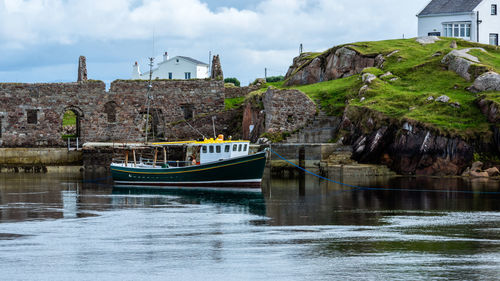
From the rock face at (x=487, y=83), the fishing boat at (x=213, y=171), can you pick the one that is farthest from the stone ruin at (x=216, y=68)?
the rock face at (x=487, y=83)

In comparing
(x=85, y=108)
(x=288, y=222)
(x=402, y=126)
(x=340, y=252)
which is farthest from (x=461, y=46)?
(x=340, y=252)

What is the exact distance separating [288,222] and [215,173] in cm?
1485

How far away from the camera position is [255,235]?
705 inches

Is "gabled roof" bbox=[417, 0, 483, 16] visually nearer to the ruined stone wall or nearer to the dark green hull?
the ruined stone wall

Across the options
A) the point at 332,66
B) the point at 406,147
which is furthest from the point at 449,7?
the point at 406,147

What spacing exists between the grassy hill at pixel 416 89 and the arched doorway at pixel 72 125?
18007 mm

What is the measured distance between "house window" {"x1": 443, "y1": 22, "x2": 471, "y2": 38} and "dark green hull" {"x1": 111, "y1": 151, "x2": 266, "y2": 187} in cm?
3839

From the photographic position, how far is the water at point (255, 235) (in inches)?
529

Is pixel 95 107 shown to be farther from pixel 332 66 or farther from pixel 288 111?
pixel 332 66

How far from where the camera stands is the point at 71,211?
922 inches

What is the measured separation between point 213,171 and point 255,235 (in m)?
17.3

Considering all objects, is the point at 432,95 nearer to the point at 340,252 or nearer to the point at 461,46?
the point at 461,46

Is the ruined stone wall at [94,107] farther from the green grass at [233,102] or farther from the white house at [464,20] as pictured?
the white house at [464,20]

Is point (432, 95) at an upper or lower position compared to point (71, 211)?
upper
